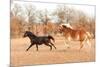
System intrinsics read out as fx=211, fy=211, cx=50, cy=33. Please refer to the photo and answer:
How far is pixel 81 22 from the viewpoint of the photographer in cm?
271

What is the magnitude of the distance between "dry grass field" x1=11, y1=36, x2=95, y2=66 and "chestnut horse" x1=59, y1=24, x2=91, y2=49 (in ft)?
0.21

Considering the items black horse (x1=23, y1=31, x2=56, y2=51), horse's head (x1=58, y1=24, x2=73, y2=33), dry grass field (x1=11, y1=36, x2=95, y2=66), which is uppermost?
horse's head (x1=58, y1=24, x2=73, y2=33)

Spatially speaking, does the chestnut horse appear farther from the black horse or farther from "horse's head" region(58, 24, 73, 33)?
the black horse

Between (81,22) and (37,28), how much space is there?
60 centimetres

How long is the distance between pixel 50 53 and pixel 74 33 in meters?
0.41

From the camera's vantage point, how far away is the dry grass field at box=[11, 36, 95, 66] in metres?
2.38

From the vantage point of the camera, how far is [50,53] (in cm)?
255

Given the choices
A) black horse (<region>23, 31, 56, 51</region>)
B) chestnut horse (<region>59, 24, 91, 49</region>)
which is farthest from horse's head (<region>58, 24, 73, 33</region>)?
black horse (<region>23, 31, 56, 51</region>)

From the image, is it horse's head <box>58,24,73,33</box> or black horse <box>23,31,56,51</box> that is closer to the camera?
black horse <box>23,31,56,51</box>

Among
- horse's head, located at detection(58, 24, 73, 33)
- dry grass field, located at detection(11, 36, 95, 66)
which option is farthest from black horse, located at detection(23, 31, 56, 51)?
horse's head, located at detection(58, 24, 73, 33)

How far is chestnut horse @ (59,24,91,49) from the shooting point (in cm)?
262

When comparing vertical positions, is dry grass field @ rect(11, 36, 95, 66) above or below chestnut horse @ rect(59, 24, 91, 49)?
below

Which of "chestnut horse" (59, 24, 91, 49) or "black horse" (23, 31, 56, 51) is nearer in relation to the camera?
"black horse" (23, 31, 56, 51)

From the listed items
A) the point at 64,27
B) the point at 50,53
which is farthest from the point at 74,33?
the point at 50,53
